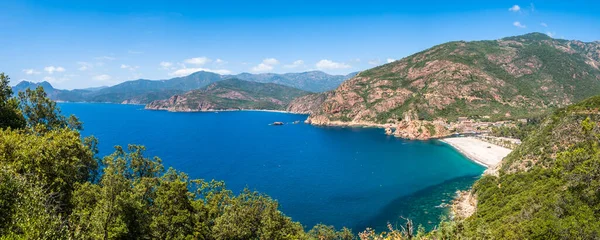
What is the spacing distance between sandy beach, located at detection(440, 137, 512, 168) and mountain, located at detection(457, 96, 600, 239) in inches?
1990

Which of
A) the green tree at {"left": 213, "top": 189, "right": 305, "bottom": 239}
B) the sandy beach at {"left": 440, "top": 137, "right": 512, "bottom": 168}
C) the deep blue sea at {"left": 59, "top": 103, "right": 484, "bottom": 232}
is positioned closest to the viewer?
the green tree at {"left": 213, "top": 189, "right": 305, "bottom": 239}

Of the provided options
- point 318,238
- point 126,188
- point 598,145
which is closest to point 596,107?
point 598,145

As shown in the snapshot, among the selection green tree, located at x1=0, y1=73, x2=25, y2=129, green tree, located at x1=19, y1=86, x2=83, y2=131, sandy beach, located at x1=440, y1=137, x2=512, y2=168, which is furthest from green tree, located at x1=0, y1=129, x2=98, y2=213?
sandy beach, located at x1=440, y1=137, x2=512, y2=168

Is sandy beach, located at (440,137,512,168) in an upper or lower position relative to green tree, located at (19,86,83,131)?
lower

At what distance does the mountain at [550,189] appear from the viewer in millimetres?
39625

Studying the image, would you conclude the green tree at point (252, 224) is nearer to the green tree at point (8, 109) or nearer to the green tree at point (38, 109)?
the green tree at point (38, 109)

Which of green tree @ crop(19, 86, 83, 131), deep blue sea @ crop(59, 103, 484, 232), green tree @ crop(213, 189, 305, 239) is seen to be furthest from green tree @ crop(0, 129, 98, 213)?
deep blue sea @ crop(59, 103, 484, 232)

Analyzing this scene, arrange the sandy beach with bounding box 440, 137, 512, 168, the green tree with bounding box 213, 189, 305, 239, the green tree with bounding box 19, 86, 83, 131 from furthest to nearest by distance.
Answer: the sandy beach with bounding box 440, 137, 512, 168
the green tree with bounding box 19, 86, 83, 131
the green tree with bounding box 213, 189, 305, 239

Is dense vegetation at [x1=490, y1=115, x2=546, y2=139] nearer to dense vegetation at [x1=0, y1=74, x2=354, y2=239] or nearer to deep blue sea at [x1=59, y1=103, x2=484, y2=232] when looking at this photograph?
deep blue sea at [x1=59, y1=103, x2=484, y2=232]

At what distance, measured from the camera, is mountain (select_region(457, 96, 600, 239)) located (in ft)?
130

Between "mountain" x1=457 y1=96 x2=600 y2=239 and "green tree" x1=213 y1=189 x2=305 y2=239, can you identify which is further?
"mountain" x1=457 y1=96 x2=600 y2=239

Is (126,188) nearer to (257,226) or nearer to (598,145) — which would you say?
(257,226)

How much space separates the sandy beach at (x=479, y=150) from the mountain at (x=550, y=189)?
50.5 meters

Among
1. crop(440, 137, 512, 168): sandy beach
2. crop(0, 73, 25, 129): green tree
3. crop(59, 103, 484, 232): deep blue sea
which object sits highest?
crop(0, 73, 25, 129): green tree
